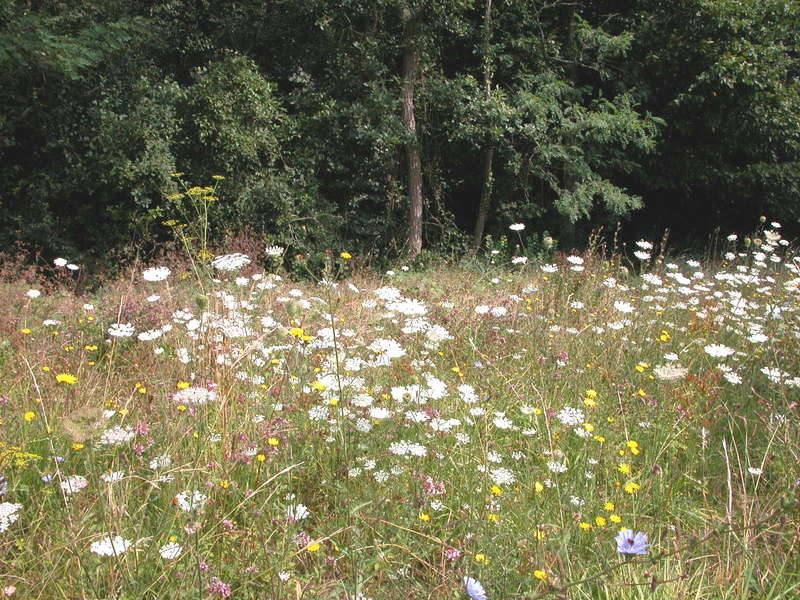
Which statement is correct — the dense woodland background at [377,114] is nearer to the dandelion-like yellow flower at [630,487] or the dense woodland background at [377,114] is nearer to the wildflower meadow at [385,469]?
the wildflower meadow at [385,469]

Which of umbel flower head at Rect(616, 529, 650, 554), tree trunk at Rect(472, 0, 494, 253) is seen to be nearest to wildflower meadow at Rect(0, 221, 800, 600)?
umbel flower head at Rect(616, 529, 650, 554)

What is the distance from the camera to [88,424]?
4.27 feet

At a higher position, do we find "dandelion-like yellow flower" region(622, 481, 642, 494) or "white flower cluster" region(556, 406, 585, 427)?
"white flower cluster" region(556, 406, 585, 427)

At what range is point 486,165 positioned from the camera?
10875mm

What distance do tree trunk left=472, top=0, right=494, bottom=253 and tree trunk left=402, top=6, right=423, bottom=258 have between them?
99cm

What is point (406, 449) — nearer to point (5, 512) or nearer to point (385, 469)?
point (385, 469)

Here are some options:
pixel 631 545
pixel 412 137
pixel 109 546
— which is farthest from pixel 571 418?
pixel 412 137

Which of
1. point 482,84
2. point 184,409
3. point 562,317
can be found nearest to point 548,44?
point 482,84

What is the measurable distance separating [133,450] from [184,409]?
25 cm

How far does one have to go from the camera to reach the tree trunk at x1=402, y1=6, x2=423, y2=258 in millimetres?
9719

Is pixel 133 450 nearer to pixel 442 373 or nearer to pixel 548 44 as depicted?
pixel 442 373

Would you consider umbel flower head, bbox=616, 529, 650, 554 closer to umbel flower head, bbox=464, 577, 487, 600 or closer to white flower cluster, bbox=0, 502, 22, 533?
umbel flower head, bbox=464, 577, 487, 600

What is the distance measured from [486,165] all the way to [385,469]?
370 inches

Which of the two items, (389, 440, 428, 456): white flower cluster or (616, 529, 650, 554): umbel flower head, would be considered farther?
(389, 440, 428, 456): white flower cluster
